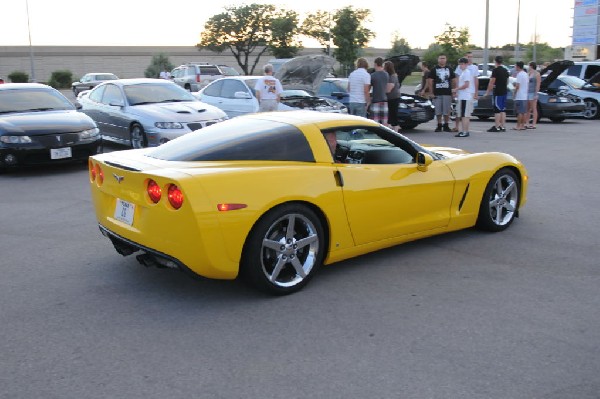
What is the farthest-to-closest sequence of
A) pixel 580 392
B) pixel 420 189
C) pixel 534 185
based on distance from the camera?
pixel 534 185
pixel 420 189
pixel 580 392

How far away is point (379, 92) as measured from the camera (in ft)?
44.4

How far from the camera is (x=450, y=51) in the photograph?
4684cm

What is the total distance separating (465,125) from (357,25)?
32815 mm

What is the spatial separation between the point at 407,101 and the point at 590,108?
707 cm

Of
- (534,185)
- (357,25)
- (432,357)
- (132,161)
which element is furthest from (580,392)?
(357,25)

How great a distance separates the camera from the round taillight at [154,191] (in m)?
4.24

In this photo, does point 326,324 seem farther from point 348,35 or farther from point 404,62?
point 348,35

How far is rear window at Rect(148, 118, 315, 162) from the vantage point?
466cm

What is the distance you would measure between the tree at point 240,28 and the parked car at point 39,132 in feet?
148

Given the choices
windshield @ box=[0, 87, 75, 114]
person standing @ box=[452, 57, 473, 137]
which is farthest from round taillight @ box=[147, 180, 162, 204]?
person standing @ box=[452, 57, 473, 137]

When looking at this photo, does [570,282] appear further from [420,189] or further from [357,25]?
[357,25]

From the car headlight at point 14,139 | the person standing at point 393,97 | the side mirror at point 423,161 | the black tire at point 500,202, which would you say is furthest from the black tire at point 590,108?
the car headlight at point 14,139

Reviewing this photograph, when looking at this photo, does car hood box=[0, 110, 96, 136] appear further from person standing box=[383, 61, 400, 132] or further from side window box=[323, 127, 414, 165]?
person standing box=[383, 61, 400, 132]

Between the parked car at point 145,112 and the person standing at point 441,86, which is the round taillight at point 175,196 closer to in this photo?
the parked car at point 145,112
